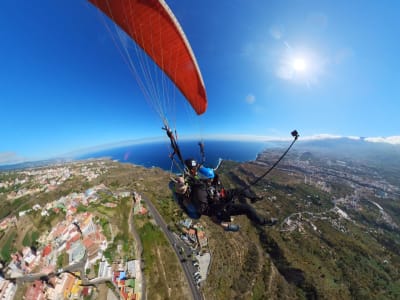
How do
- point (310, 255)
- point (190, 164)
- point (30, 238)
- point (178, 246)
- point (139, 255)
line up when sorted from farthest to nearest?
point (310, 255)
point (30, 238)
point (178, 246)
point (139, 255)
point (190, 164)

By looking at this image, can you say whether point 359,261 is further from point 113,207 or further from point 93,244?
point 113,207

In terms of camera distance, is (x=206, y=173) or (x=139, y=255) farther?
(x=139, y=255)

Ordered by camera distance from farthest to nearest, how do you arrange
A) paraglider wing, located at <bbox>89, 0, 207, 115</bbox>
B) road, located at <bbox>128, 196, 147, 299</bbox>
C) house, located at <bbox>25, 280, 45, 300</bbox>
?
road, located at <bbox>128, 196, 147, 299</bbox>, house, located at <bbox>25, 280, 45, 300</bbox>, paraglider wing, located at <bbox>89, 0, 207, 115</bbox>

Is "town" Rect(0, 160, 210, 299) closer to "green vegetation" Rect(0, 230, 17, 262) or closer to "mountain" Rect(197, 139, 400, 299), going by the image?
"green vegetation" Rect(0, 230, 17, 262)

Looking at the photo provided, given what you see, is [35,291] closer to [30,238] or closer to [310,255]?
[30,238]

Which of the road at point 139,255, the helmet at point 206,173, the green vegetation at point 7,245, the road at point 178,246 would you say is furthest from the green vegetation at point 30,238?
the helmet at point 206,173

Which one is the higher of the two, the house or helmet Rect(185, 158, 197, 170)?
helmet Rect(185, 158, 197, 170)

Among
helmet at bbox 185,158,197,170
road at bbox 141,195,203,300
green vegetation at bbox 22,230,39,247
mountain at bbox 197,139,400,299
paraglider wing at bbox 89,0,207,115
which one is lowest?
mountain at bbox 197,139,400,299

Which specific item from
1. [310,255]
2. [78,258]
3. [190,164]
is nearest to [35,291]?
[78,258]

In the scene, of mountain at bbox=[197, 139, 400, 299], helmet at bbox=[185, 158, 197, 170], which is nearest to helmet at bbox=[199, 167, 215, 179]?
helmet at bbox=[185, 158, 197, 170]
